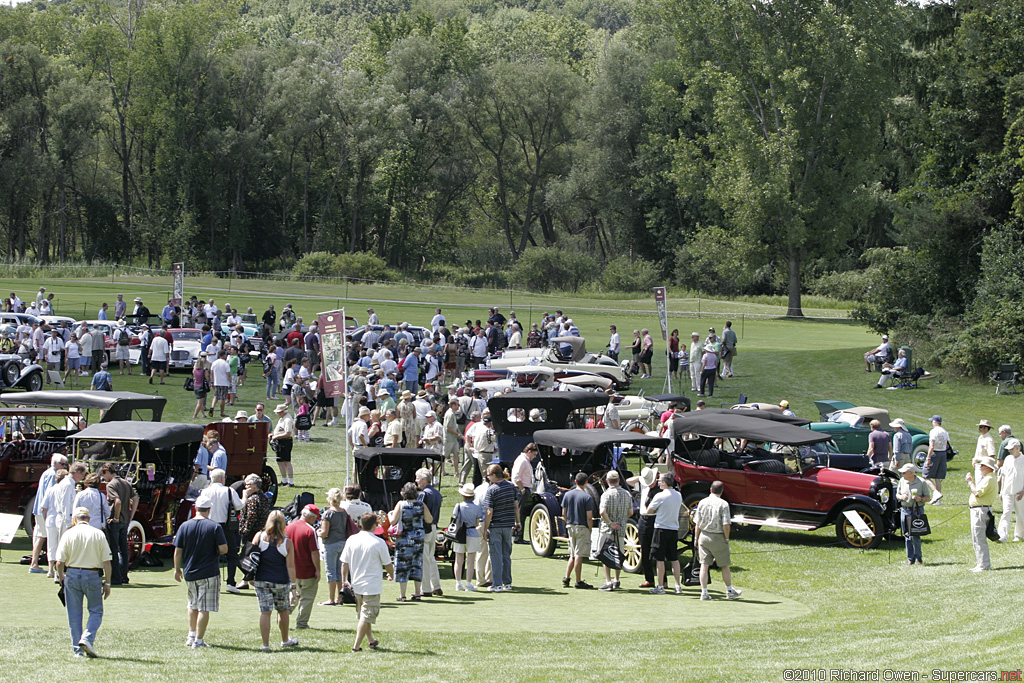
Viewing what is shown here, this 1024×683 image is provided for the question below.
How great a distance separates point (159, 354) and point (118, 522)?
18.1 metres

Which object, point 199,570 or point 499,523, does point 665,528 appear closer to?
point 499,523

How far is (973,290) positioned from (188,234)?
170 ft

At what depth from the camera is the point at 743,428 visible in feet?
57.0

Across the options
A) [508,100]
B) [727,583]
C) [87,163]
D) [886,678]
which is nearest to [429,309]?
[508,100]

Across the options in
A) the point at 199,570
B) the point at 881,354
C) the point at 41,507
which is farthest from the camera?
the point at 881,354

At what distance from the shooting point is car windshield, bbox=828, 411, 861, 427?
23297mm

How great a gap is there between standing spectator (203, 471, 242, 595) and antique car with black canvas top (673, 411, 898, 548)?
24.0 ft

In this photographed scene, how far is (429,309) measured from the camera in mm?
54188

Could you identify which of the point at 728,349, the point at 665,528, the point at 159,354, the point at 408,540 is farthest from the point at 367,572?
the point at 728,349

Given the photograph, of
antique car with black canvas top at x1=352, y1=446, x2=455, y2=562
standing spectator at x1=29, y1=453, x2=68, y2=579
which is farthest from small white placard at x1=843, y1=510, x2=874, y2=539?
standing spectator at x1=29, y1=453, x2=68, y2=579

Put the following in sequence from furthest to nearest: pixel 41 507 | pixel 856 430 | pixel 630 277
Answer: pixel 630 277
pixel 856 430
pixel 41 507

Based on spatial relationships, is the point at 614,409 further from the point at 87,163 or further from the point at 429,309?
the point at 87,163

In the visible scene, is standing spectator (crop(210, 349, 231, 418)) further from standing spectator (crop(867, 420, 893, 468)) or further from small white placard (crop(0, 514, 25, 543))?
standing spectator (crop(867, 420, 893, 468))

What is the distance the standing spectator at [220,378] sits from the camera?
2711 cm
